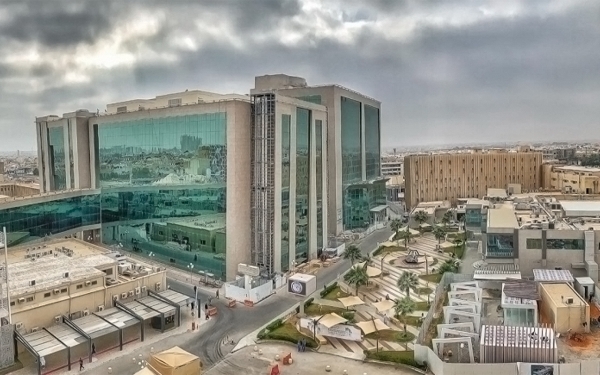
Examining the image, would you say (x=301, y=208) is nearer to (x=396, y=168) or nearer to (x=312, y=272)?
(x=312, y=272)

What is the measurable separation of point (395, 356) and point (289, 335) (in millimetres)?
8228

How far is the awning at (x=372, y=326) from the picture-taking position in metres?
→ 35.1

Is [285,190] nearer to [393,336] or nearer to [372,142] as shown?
[393,336]

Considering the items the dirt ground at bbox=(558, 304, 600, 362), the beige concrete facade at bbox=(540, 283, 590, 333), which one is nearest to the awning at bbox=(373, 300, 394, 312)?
the beige concrete facade at bbox=(540, 283, 590, 333)

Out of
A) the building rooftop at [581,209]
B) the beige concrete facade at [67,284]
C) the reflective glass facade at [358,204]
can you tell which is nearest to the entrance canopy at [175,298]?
the beige concrete facade at [67,284]

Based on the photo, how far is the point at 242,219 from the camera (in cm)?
5112

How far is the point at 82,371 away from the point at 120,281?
1049cm

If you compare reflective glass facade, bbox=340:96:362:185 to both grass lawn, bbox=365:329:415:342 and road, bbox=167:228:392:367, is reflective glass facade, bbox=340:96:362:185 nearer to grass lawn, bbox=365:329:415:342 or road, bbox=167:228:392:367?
road, bbox=167:228:392:367

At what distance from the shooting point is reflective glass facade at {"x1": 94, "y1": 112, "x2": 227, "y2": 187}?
2062 inches

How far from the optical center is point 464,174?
10212 cm

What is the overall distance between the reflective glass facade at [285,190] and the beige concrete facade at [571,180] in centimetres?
6366

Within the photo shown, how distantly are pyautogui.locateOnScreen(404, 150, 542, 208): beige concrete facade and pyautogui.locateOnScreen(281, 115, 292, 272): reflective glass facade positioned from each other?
5326cm

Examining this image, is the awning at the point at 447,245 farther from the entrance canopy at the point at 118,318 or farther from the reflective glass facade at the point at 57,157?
the reflective glass facade at the point at 57,157

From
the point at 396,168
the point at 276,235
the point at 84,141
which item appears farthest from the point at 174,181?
Answer: the point at 396,168
